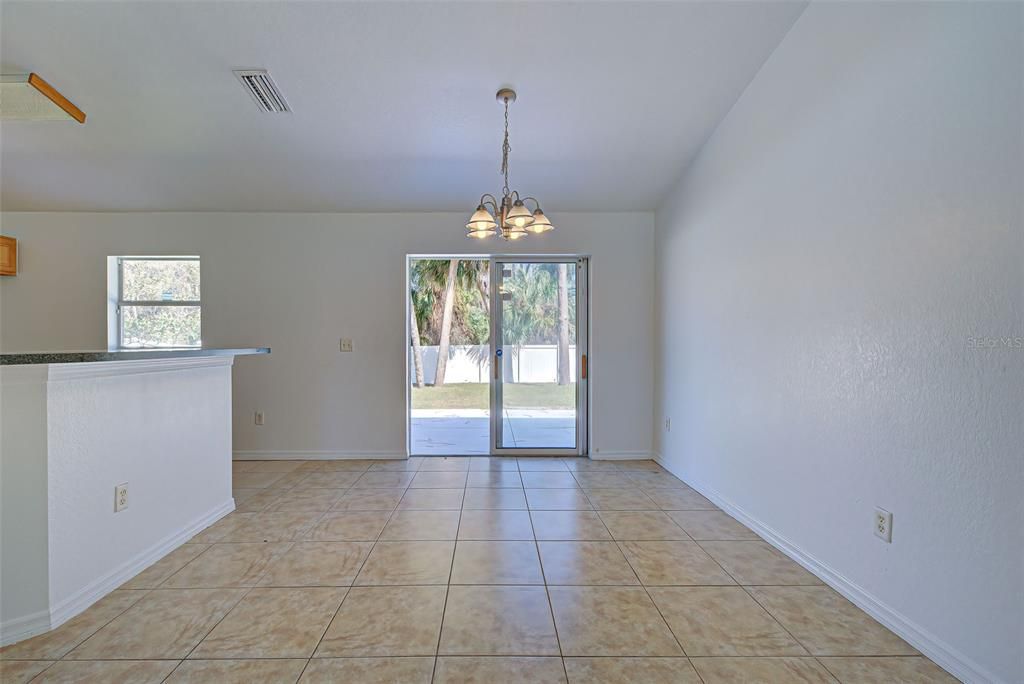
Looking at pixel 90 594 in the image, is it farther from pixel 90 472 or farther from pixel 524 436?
pixel 524 436

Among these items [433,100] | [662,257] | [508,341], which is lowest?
[508,341]

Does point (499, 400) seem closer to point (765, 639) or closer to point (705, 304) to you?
point (705, 304)

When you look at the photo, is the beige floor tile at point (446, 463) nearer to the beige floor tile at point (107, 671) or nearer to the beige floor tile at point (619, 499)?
the beige floor tile at point (619, 499)

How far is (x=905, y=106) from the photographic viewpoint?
1530mm

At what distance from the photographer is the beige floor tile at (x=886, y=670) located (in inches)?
52.0

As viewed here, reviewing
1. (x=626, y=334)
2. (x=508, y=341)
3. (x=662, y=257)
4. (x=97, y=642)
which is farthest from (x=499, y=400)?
(x=97, y=642)

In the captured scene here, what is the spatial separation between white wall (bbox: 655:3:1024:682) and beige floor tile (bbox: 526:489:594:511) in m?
0.97

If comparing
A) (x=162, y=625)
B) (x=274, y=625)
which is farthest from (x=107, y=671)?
(x=274, y=625)

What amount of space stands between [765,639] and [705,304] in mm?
2059

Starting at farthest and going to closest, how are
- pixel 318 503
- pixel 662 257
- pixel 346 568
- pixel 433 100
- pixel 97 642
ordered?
pixel 662 257 → pixel 318 503 → pixel 433 100 → pixel 346 568 → pixel 97 642

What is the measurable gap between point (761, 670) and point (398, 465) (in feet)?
9.71

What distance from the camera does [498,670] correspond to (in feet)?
4.40

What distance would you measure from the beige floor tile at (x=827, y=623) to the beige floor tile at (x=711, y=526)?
489 millimetres

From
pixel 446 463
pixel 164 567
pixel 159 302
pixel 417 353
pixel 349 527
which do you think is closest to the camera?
pixel 164 567
